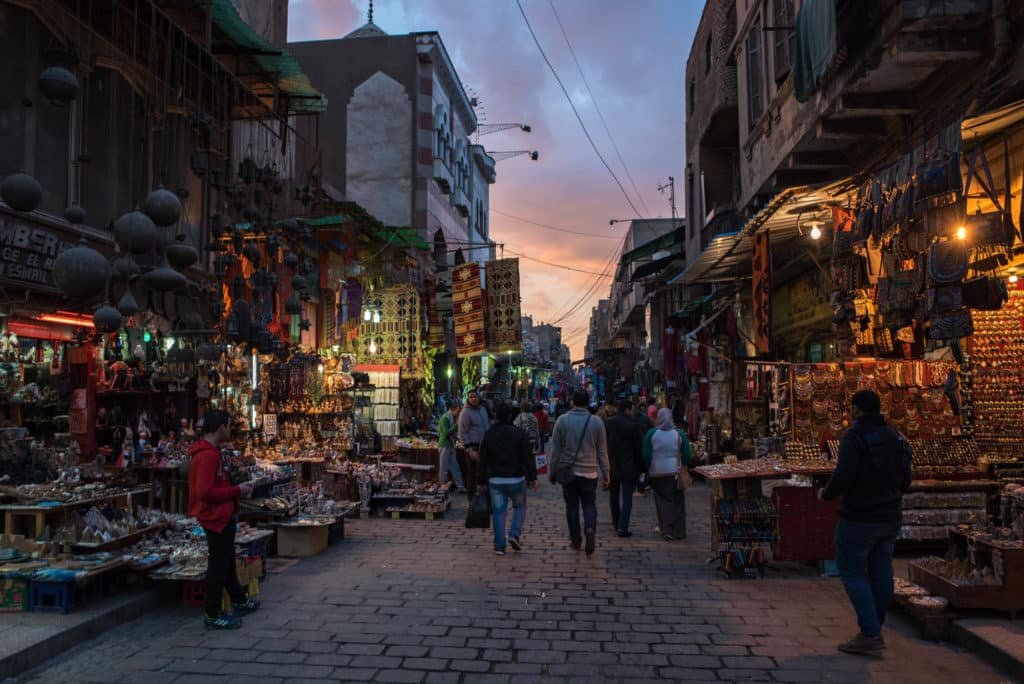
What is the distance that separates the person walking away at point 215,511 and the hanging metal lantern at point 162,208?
225 cm

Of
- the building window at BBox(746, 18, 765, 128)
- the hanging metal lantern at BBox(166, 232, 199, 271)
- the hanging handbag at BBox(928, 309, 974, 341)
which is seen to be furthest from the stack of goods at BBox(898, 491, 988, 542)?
the hanging metal lantern at BBox(166, 232, 199, 271)

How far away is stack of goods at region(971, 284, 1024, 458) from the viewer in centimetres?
810

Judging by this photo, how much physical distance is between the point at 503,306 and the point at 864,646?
15907mm

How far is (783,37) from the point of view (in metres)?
11.4

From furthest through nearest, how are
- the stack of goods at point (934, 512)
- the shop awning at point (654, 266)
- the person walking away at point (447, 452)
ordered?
1. the shop awning at point (654, 266)
2. the person walking away at point (447, 452)
3. the stack of goods at point (934, 512)

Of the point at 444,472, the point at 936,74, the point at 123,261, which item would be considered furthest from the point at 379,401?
the point at 936,74

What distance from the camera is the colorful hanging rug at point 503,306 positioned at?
1997cm

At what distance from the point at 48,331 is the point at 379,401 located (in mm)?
9419

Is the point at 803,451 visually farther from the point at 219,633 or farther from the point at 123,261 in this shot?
the point at 123,261

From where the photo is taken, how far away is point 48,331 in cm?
977

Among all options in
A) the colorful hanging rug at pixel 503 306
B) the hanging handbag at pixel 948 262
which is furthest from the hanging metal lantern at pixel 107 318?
the colorful hanging rug at pixel 503 306

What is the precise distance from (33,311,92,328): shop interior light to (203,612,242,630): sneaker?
556 centimetres

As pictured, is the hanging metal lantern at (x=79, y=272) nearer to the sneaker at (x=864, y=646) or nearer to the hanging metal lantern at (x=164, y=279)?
the hanging metal lantern at (x=164, y=279)

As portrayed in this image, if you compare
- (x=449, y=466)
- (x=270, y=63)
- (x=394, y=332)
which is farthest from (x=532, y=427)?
(x=270, y=63)
